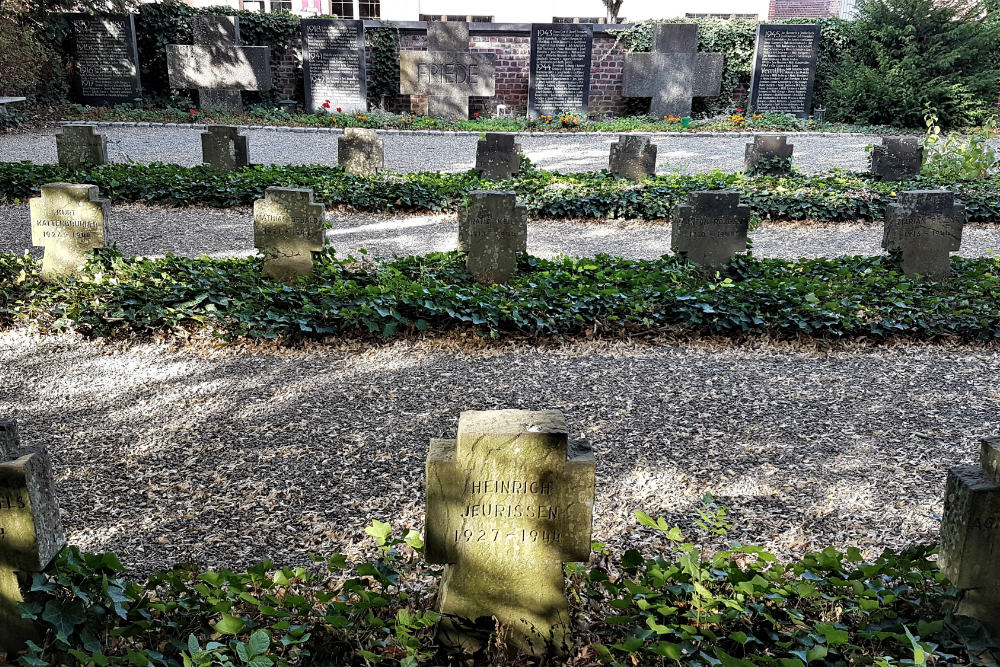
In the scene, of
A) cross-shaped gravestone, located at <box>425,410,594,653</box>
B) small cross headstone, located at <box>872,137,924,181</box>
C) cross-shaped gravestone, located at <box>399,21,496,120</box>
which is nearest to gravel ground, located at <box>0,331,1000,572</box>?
cross-shaped gravestone, located at <box>425,410,594,653</box>

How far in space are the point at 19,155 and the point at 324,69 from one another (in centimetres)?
753

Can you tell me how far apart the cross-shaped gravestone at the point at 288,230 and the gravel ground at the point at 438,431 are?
1.29 metres

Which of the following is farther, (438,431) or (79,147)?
(79,147)

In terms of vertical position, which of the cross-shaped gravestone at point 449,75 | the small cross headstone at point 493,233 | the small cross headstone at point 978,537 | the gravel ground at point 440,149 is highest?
the cross-shaped gravestone at point 449,75

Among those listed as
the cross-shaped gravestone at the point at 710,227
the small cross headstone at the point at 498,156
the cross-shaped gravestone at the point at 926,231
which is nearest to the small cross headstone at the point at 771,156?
the small cross headstone at the point at 498,156

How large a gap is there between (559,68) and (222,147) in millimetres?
9968

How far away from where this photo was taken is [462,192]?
34.8 feet

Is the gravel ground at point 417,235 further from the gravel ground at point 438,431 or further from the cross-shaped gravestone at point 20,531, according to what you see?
the cross-shaped gravestone at point 20,531

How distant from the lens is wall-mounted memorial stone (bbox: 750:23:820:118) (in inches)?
747

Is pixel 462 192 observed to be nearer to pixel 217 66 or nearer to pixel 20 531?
pixel 20 531

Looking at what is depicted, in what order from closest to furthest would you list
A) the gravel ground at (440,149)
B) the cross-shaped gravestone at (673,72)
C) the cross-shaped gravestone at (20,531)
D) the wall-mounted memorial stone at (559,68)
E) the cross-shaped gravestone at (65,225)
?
1. the cross-shaped gravestone at (20,531)
2. the cross-shaped gravestone at (65,225)
3. the gravel ground at (440,149)
4. the wall-mounted memorial stone at (559,68)
5. the cross-shaped gravestone at (673,72)

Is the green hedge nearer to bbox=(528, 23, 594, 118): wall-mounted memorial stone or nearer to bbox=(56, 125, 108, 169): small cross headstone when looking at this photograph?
bbox=(56, 125, 108, 169): small cross headstone

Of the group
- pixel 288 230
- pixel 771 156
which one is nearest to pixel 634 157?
pixel 771 156

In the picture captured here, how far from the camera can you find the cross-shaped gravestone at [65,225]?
21.5ft
